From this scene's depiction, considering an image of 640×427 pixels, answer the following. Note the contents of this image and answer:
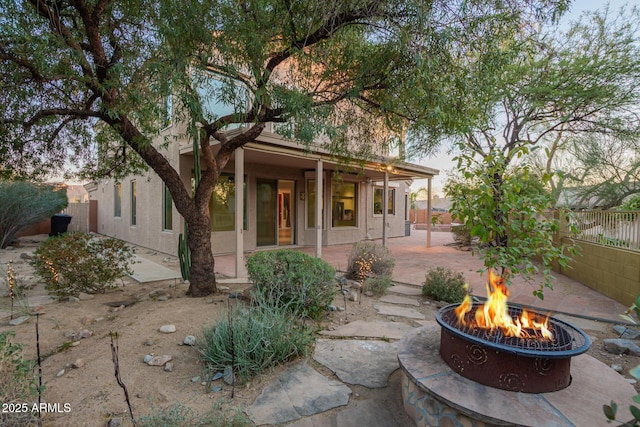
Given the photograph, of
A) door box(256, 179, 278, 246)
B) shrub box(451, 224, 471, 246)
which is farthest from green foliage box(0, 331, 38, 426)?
shrub box(451, 224, 471, 246)

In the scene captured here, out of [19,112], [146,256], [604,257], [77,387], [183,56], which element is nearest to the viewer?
[77,387]

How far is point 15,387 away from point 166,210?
7835mm

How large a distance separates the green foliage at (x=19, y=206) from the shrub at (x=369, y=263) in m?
10.5

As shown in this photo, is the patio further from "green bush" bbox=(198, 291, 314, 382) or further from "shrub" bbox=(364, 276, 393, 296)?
"green bush" bbox=(198, 291, 314, 382)

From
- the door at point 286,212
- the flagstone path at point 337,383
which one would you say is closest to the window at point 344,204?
the door at point 286,212

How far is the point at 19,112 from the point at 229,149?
10.3 ft

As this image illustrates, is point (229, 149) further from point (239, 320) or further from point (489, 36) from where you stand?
point (489, 36)

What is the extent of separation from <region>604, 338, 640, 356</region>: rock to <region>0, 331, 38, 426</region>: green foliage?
5.03 metres

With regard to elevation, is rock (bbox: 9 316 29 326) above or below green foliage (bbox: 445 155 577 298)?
below

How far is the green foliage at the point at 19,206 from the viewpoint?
10273 mm

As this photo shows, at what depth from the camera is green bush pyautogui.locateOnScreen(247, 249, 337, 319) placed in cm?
394

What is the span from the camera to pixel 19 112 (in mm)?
4914

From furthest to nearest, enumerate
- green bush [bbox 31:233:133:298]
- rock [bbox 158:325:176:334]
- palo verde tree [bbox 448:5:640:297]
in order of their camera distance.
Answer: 1. palo verde tree [bbox 448:5:640:297]
2. green bush [bbox 31:233:133:298]
3. rock [bbox 158:325:176:334]

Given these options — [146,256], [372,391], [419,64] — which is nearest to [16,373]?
[372,391]
